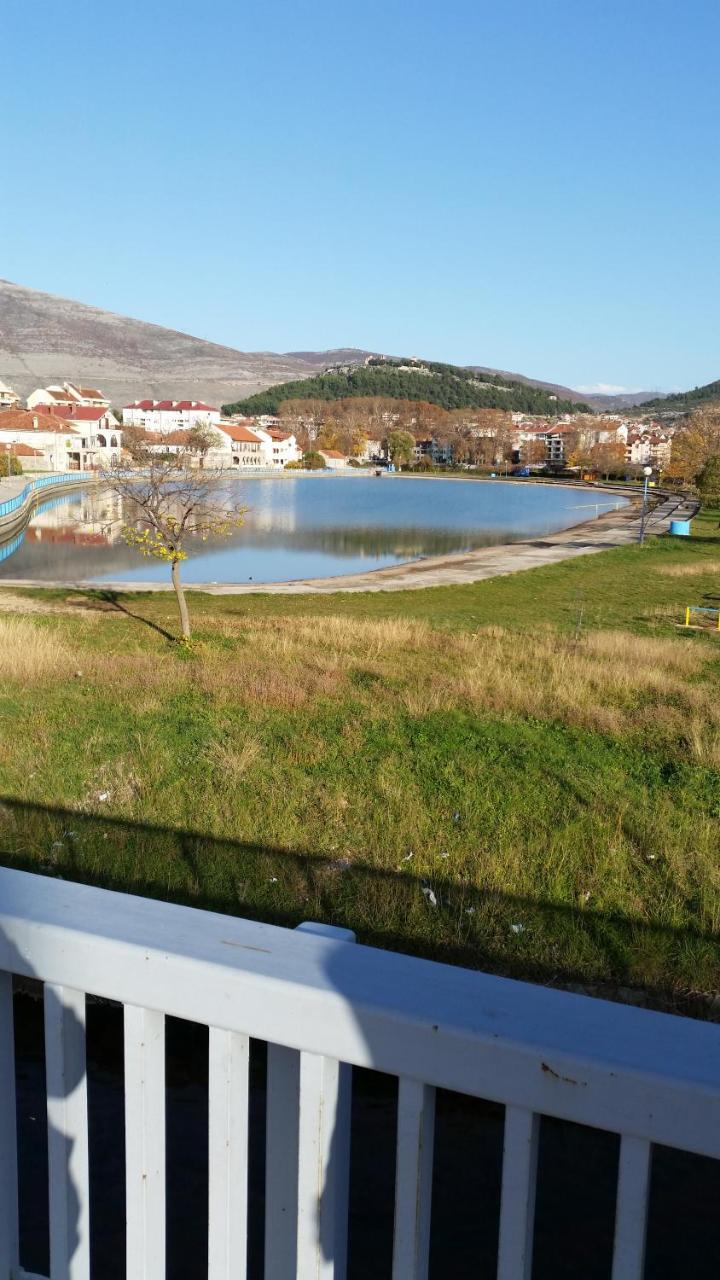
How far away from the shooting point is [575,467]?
399ft

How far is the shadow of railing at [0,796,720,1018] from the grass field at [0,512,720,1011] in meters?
0.02

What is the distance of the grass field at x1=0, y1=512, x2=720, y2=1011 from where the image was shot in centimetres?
550

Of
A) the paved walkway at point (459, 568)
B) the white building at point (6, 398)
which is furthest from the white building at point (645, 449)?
the paved walkway at point (459, 568)

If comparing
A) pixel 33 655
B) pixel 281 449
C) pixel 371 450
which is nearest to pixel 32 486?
pixel 33 655

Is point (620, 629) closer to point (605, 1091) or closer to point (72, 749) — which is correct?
point (72, 749)

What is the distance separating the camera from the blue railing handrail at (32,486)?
41.6 meters

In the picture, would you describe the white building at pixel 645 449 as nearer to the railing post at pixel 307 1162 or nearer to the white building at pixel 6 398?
the white building at pixel 6 398

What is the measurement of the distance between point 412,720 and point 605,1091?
8.28m

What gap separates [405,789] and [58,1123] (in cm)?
613

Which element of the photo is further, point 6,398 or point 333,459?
point 333,459

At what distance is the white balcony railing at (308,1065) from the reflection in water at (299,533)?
60.3ft

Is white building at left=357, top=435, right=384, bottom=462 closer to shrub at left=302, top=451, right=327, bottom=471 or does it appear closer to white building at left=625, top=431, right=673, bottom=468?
shrub at left=302, top=451, right=327, bottom=471

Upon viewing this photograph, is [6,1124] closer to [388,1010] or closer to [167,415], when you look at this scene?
[388,1010]

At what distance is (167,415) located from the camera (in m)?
148
